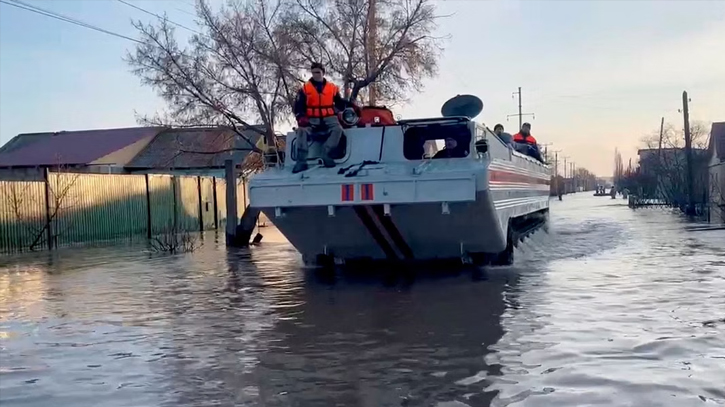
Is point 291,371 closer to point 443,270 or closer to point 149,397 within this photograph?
point 149,397

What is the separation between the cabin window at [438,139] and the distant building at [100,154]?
2703 centimetres

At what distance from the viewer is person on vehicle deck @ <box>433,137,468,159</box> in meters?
11.1

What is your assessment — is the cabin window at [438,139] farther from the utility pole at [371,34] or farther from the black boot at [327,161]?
the utility pole at [371,34]

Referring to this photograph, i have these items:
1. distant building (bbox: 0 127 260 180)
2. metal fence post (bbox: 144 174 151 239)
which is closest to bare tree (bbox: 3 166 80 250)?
metal fence post (bbox: 144 174 151 239)

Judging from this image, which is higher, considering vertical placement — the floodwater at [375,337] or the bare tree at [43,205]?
the bare tree at [43,205]

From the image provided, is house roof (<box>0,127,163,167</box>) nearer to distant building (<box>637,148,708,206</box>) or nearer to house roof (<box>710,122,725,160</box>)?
distant building (<box>637,148,708,206</box>)

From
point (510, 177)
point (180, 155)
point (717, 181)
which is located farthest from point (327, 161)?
point (717, 181)

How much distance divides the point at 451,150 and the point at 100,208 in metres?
13.6

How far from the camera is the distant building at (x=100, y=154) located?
3959 cm

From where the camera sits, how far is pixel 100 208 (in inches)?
866

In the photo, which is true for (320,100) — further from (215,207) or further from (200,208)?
(215,207)

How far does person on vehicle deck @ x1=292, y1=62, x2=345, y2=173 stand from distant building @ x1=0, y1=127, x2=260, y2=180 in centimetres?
2672

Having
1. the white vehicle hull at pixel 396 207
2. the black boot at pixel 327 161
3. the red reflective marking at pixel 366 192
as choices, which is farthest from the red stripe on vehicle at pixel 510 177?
the black boot at pixel 327 161

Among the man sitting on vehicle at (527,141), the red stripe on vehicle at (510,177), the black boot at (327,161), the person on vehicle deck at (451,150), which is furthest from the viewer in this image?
the man sitting on vehicle at (527,141)
